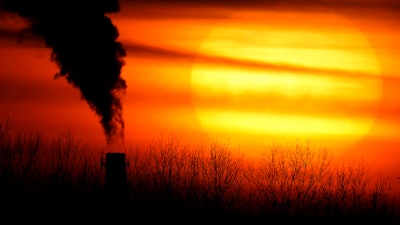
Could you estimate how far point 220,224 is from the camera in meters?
46.5

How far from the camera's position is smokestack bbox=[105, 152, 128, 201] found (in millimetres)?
33250

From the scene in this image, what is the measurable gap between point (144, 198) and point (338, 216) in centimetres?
932

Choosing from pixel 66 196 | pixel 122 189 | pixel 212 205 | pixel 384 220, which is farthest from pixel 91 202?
pixel 384 220

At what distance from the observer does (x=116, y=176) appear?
3334cm

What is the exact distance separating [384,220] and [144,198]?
11772 millimetres

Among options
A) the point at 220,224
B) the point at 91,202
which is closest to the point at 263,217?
the point at 220,224

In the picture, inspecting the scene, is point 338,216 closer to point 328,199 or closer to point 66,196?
point 328,199

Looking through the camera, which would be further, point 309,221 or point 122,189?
point 309,221

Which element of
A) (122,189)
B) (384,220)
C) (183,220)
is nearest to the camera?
(122,189)

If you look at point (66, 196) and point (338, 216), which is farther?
point (338, 216)

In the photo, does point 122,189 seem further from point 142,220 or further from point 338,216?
point 338,216

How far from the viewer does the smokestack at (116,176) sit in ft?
109

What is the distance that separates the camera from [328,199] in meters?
47.7

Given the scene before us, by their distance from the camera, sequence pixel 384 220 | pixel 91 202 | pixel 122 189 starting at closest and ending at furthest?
pixel 122 189 < pixel 91 202 < pixel 384 220
